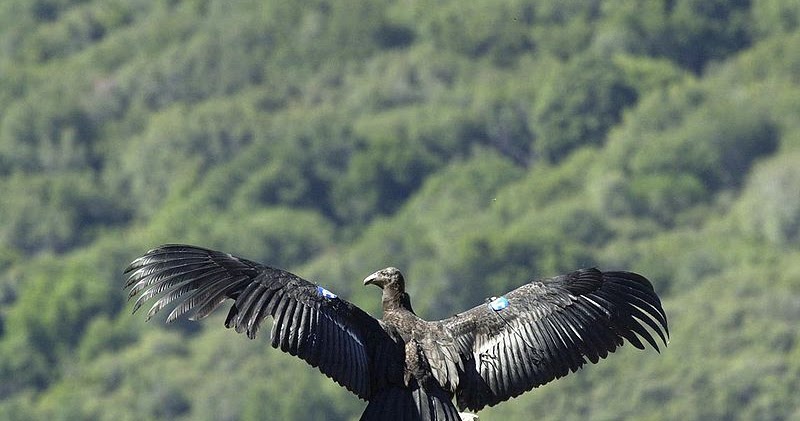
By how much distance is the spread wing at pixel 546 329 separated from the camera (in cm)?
1700

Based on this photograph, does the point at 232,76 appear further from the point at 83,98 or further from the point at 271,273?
the point at 271,273

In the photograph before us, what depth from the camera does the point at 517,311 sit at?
56.7 ft

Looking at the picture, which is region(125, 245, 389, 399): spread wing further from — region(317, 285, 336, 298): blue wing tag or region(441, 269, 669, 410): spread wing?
region(441, 269, 669, 410): spread wing

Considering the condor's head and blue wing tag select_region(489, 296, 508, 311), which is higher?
the condor's head

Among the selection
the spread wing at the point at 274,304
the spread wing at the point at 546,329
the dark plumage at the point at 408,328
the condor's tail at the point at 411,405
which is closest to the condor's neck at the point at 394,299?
the dark plumage at the point at 408,328

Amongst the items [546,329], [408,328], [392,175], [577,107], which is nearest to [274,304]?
[408,328]

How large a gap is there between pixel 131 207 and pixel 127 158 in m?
4.94

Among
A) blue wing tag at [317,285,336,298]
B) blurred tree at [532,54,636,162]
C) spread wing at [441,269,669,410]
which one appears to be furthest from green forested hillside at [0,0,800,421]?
blue wing tag at [317,285,336,298]

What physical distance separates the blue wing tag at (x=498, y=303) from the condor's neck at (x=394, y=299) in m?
0.53

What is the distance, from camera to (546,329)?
17219 millimetres

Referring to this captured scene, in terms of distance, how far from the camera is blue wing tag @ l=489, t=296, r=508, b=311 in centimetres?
1725

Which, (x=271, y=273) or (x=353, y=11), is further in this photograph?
(x=353, y=11)

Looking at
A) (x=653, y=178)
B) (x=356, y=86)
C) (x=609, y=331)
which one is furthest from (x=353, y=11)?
(x=609, y=331)

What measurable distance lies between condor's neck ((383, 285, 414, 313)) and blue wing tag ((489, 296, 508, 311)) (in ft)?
1.73
